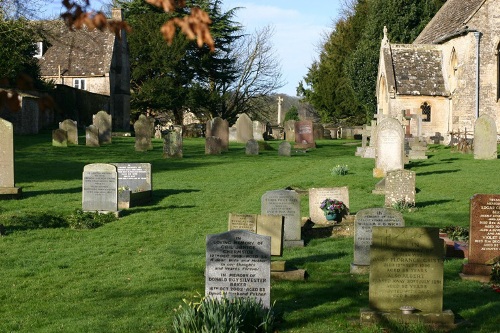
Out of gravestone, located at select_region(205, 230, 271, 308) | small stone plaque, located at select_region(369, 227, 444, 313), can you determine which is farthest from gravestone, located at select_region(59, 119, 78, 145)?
small stone plaque, located at select_region(369, 227, 444, 313)

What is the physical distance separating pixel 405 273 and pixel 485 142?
2166 centimetres

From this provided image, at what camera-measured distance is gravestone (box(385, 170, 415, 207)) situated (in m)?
18.9

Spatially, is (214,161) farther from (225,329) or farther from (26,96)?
(225,329)

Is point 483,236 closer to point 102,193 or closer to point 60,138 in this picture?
point 102,193

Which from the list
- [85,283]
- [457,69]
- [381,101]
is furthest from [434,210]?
[381,101]

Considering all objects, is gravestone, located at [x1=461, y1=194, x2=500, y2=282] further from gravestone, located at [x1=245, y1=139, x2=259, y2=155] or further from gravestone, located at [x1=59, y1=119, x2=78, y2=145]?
gravestone, located at [x1=59, y1=119, x2=78, y2=145]

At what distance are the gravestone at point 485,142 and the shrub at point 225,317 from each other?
22.0m

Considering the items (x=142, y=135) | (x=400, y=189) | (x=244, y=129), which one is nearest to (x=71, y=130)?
(x=142, y=135)

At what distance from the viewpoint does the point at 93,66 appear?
60.8 meters

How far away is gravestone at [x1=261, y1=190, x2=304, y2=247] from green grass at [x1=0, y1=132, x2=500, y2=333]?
14.8 inches

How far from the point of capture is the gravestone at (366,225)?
41.2ft

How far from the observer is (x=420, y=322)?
30.8 ft

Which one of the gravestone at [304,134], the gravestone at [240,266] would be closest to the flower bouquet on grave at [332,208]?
the gravestone at [240,266]

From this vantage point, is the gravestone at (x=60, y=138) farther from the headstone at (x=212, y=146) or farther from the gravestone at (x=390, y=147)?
the gravestone at (x=390, y=147)
